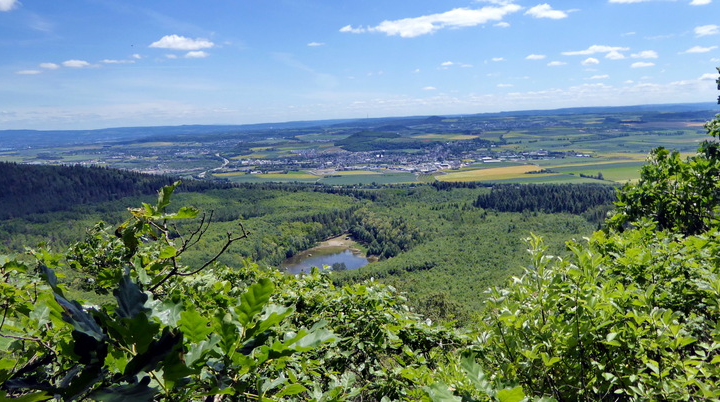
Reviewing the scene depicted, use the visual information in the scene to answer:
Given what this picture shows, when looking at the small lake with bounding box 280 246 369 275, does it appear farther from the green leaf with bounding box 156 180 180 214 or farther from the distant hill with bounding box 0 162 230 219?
the green leaf with bounding box 156 180 180 214

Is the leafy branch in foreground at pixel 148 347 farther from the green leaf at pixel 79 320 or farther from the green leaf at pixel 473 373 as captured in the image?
the green leaf at pixel 473 373

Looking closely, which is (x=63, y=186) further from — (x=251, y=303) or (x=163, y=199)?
(x=251, y=303)

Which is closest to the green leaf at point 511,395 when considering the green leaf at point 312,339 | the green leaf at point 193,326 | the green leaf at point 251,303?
the green leaf at point 312,339

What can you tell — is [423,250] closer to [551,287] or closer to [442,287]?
[442,287]

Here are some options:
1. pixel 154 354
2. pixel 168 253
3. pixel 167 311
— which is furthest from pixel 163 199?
pixel 154 354

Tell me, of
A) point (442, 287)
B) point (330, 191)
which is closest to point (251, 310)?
point (442, 287)
